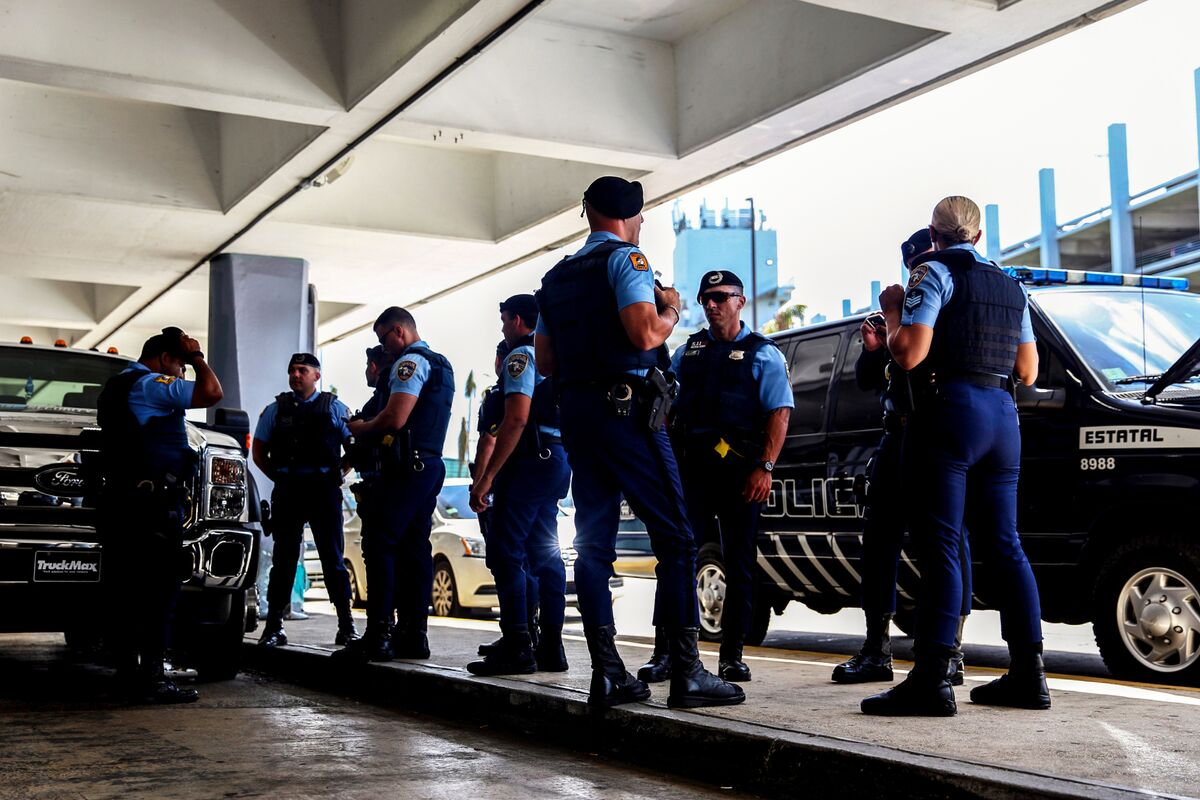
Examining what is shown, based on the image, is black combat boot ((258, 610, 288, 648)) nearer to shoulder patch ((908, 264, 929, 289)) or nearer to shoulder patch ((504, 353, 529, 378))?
shoulder patch ((504, 353, 529, 378))

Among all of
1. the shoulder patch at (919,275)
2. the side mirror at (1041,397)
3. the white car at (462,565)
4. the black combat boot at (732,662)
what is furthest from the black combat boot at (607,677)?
the white car at (462,565)

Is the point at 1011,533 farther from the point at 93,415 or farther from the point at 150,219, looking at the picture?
the point at 150,219

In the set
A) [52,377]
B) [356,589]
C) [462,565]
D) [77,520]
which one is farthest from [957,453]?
[356,589]

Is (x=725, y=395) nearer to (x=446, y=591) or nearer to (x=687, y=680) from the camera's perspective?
(x=687, y=680)

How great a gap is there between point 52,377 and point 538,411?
3107 mm

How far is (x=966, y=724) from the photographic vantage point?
4.73m

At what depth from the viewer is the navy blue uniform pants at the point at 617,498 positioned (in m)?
5.20

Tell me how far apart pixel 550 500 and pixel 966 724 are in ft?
8.92

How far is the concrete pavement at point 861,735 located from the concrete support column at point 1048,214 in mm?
32208

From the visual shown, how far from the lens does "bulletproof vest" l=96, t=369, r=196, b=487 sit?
21.2ft

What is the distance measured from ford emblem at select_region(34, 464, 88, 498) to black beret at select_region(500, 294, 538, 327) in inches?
91.8

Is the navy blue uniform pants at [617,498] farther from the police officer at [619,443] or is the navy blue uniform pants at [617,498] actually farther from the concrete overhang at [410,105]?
the concrete overhang at [410,105]

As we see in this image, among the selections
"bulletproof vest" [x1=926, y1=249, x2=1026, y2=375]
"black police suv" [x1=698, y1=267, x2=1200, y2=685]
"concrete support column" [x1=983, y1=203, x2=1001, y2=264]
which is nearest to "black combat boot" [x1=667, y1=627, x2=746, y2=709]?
"bulletproof vest" [x1=926, y1=249, x2=1026, y2=375]

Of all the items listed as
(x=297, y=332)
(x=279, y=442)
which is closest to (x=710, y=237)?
(x=297, y=332)
